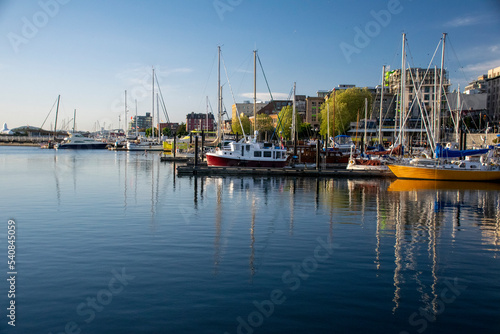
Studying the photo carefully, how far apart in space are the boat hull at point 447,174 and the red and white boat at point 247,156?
1504 centimetres

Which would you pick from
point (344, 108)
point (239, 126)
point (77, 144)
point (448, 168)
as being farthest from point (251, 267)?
point (77, 144)

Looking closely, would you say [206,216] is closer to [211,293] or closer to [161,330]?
[211,293]

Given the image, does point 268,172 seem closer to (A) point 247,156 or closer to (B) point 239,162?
(A) point 247,156

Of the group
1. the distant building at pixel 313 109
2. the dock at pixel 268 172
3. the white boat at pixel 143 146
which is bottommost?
the dock at pixel 268 172

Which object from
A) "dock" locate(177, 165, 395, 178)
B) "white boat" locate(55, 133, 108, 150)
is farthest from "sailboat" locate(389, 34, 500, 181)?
"white boat" locate(55, 133, 108, 150)

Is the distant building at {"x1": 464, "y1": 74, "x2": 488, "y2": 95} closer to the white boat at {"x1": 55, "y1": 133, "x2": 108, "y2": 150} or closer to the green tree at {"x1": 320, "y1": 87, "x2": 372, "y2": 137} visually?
the green tree at {"x1": 320, "y1": 87, "x2": 372, "y2": 137}

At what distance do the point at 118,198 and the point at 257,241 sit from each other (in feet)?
53.7

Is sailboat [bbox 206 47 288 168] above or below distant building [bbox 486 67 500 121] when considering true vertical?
below

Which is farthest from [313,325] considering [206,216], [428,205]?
[428,205]

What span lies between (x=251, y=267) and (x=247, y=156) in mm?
39539

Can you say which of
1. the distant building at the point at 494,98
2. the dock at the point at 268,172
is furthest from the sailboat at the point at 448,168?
the distant building at the point at 494,98

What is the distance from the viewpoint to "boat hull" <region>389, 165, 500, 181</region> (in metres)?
45.6

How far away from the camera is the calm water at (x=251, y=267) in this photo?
10.8 m

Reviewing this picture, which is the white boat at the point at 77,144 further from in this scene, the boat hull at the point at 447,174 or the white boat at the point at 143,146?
the boat hull at the point at 447,174
